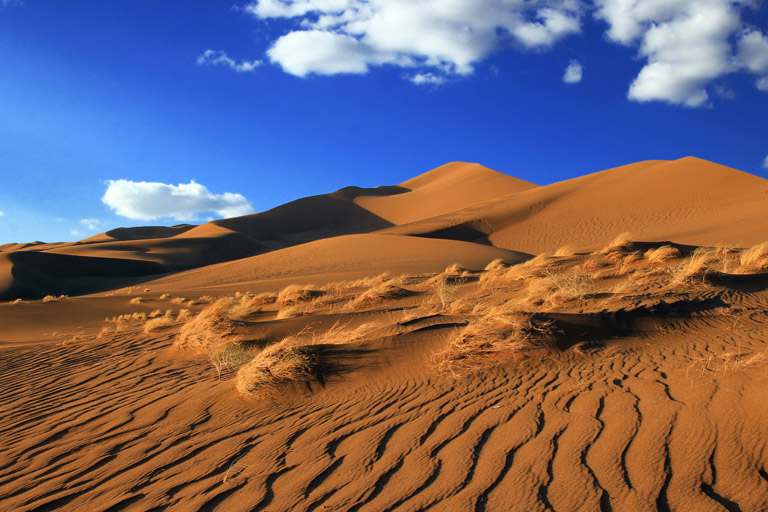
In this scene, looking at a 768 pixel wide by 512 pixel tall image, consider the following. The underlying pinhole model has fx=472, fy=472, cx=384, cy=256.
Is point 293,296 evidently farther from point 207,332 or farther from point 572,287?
point 572,287

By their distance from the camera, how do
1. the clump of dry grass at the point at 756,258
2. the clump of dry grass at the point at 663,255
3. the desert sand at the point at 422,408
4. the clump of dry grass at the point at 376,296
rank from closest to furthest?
the desert sand at the point at 422,408 → the clump of dry grass at the point at 756,258 → the clump of dry grass at the point at 376,296 → the clump of dry grass at the point at 663,255

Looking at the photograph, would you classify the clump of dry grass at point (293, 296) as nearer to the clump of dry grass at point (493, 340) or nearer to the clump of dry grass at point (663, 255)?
the clump of dry grass at point (493, 340)

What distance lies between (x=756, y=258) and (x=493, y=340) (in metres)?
11.7

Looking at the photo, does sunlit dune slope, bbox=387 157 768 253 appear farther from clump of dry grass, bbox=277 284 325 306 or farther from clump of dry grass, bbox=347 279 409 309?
clump of dry grass, bbox=277 284 325 306

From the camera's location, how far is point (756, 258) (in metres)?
13.1

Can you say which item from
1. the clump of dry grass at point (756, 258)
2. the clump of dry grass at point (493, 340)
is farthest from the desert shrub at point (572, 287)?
the clump of dry grass at point (756, 258)

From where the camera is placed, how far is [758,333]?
6324 millimetres

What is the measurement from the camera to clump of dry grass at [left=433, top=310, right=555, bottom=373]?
555 cm

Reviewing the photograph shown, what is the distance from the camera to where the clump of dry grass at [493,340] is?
18.2 feet

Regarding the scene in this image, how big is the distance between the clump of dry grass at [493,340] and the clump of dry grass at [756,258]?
33.5 ft

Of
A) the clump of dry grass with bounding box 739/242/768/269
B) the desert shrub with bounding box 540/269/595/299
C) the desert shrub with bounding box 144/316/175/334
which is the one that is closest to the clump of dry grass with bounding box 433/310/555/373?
the desert shrub with bounding box 540/269/595/299

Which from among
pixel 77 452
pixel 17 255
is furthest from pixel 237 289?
pixel 17 255

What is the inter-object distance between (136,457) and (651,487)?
12.6 ft

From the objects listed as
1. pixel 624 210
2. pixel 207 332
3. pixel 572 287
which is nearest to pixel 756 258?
pixel 572 287
